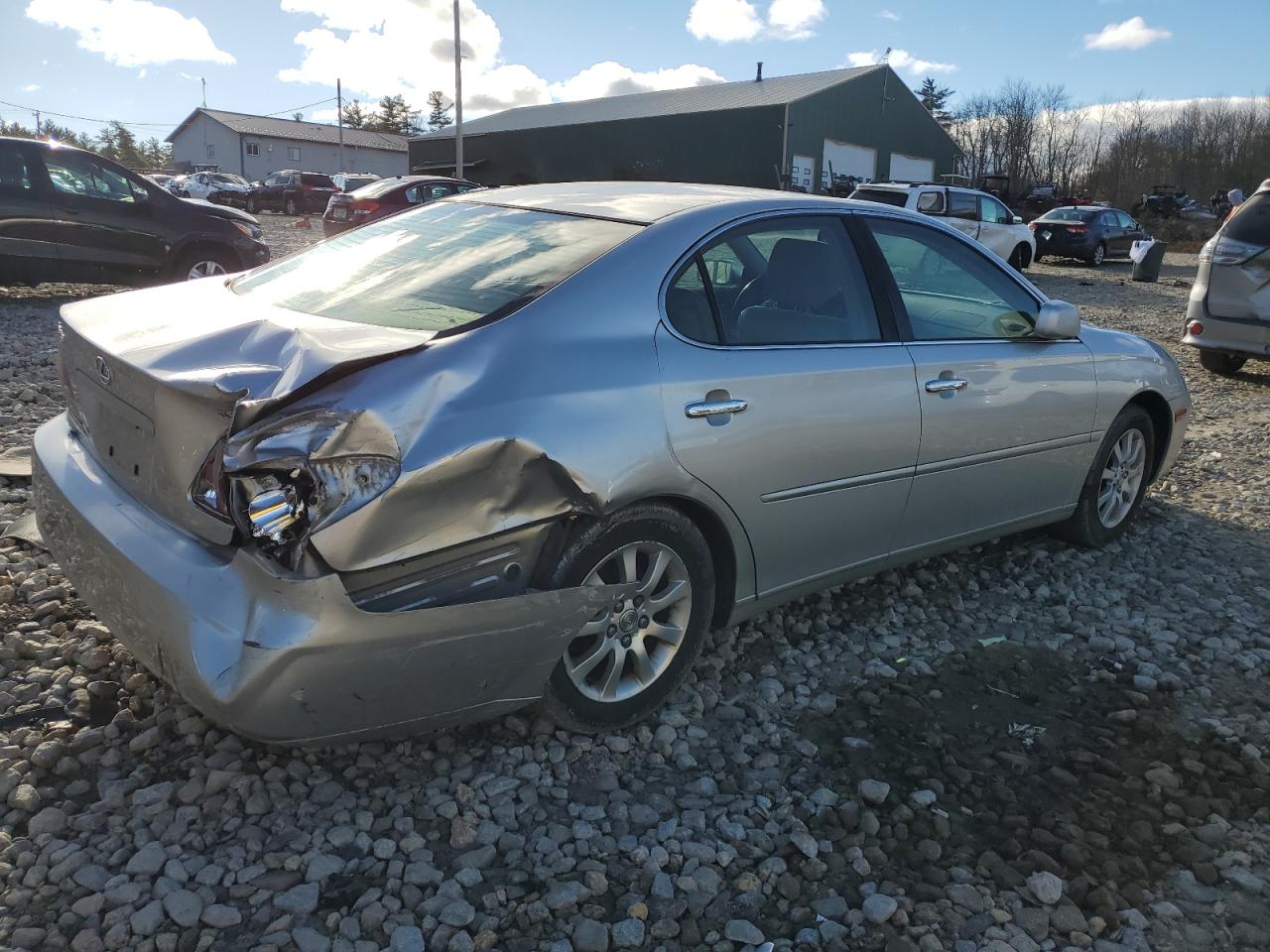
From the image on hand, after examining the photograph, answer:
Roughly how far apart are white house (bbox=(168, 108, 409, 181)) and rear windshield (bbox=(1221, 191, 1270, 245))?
216 feet

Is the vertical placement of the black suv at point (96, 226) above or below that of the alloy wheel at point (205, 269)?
above

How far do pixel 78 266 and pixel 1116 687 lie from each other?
10409 millimetres

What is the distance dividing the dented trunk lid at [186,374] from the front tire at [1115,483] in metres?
3.48

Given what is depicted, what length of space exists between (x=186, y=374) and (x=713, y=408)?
1436 mm

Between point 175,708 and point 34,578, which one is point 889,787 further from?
point 34,578

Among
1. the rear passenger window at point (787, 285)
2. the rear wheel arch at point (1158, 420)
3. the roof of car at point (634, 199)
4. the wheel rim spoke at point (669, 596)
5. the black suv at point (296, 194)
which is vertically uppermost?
the black suv at point (296, 194)

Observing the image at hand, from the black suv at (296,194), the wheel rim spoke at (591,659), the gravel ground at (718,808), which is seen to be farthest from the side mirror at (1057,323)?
the black suv at (296,194)

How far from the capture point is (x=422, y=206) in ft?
12.9

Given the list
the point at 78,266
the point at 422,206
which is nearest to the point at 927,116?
the point at 78,266

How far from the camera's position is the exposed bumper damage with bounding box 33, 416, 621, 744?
7.43 feet

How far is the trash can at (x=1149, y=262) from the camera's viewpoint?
2075 centimetres

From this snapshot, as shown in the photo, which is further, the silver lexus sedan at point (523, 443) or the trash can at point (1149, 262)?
the trash can at point (1149, 262)

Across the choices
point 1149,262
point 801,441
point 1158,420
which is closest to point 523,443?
point 801,441

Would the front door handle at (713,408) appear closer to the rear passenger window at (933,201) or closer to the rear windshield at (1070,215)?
the rear passenger window at (933,201)
